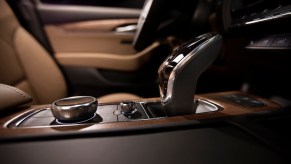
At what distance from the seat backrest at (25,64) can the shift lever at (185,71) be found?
2.21 ft

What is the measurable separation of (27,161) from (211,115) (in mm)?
314

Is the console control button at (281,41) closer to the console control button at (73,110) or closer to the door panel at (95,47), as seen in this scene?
the console control button at (73,110)

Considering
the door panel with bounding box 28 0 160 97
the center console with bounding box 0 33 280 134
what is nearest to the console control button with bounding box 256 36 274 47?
the center console with bounding box 0 33 280 134

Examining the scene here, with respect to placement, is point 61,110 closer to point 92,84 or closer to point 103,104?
point 103,104

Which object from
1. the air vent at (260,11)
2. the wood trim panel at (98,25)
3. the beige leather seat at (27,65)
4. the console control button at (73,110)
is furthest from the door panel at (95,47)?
the console control button at (73,110)

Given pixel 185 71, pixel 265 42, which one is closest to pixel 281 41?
pixel 265 42

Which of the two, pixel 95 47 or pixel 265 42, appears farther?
pixel 95 47

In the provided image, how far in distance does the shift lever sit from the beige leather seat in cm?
47

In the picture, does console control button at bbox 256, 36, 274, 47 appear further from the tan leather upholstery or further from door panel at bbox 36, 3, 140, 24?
door panel at bbox 36, 3, 140, 24

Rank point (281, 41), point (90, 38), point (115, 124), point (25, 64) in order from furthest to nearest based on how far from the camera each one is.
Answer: point (90, 38) < point (25, 64) < point (281, 41) < point (115, 124)

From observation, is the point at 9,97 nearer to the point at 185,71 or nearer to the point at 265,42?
the point at 185,71

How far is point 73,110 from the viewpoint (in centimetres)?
44

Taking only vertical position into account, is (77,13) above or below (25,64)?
above

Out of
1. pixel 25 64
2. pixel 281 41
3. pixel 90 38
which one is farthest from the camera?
pixel 90 38
